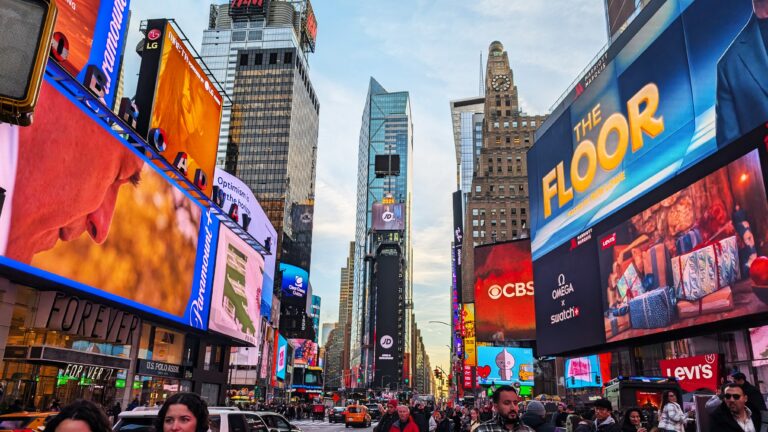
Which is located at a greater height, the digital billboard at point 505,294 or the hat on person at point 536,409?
the digital billboard at point 505,294

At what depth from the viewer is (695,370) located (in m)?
22.8

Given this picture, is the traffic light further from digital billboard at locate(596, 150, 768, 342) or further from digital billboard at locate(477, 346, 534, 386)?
digital billboard at locate(477, 346, 534, 386)

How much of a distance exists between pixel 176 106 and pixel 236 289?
1359 cm

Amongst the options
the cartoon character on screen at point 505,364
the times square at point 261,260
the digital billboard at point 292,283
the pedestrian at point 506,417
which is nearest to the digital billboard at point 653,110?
the times square at point 261,260

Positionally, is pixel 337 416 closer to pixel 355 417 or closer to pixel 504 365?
pixel 355 417

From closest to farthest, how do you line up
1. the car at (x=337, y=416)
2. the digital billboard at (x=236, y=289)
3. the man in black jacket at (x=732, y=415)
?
the man in black jacket at (x=732, y=415), the digital billboard at (x=236, y=289), the car at (x=337, y=416)

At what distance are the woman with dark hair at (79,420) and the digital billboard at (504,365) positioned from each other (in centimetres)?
4793

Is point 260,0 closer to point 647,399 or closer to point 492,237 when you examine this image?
point 492,237

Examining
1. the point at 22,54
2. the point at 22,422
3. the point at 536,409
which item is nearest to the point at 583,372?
the point at 536,409

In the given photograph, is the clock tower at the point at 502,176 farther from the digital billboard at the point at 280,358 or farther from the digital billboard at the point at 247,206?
the digital billboard at the point at 247,206

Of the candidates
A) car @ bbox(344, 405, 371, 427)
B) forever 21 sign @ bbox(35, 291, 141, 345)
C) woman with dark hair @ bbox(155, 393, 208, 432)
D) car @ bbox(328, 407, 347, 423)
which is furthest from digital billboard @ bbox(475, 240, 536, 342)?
woman with dark hair @ bbox(155, 393, 208, 432)

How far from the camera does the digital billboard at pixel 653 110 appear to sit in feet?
64.1

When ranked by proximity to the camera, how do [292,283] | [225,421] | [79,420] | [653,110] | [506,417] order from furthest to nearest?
[292,283] < [653,110] < [225,421] < [506,417] < [79,420]

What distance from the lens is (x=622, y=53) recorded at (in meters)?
27.5
